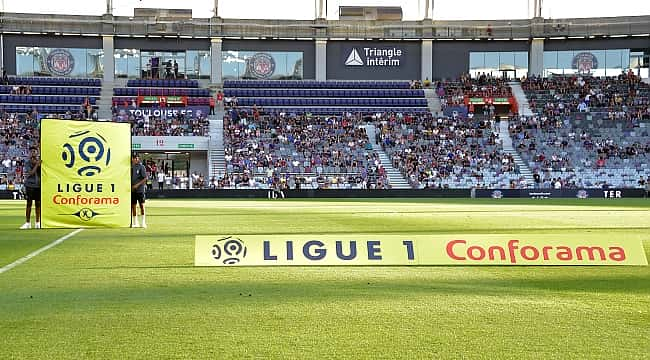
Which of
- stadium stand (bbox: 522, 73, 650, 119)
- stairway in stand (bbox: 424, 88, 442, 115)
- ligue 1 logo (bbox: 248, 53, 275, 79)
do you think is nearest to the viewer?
stadium stand (bbox: 522, 73, 650, 119)

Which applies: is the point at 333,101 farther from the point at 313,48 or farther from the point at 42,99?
the point at 42,99

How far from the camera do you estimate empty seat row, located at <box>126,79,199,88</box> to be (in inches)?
2677

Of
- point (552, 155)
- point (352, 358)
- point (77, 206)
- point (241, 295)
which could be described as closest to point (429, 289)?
point (241, 295)

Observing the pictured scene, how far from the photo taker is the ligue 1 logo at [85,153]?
18.5 meters

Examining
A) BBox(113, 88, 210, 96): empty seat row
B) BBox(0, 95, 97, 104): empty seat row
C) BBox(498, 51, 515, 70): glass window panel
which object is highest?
BBox(498, 51, 515, 70): glass window panel

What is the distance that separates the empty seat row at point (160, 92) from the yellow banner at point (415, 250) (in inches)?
2232

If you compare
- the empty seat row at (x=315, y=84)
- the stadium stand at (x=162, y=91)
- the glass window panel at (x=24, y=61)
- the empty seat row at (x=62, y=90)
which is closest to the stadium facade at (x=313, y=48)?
A: the glass window panel at (x=24, y=61)

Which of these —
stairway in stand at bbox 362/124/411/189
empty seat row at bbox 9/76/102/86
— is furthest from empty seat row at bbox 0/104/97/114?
stairway in stand at bbox 362/124/411/189

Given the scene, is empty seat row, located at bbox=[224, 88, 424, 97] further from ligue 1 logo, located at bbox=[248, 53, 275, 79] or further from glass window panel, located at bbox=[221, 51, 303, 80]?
ligue 1 logo, located at bbox=[248, 53, 275, 79]

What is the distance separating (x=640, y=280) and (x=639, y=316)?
2.92m

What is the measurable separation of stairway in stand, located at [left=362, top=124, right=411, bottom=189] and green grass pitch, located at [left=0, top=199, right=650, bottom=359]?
4297 cm

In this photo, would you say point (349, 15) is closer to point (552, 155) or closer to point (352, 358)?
point (552, 155)

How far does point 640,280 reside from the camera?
10.2 meters

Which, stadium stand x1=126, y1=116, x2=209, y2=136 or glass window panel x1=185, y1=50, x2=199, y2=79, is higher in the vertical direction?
glass window panel x1=185, y1=50, x2=199, y2=79
